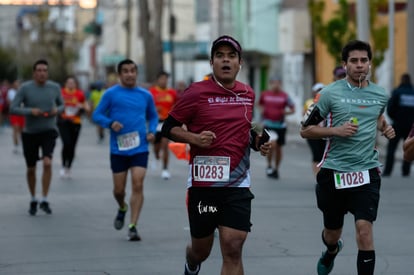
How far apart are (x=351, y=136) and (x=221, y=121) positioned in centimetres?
116

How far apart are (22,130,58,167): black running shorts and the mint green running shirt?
6.22m

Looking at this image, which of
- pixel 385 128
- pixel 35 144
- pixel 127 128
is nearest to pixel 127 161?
pixel 127 128

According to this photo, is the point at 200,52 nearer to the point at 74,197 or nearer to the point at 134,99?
the point at 74,197

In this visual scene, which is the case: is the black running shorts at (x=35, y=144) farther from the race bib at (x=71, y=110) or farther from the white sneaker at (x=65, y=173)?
the white sneaker at (x=65, y=173)

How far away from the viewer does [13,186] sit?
60.5ft

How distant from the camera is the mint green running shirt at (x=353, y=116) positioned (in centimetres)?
850

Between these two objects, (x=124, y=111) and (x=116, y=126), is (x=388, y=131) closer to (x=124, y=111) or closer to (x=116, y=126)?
(x=116, y=126)

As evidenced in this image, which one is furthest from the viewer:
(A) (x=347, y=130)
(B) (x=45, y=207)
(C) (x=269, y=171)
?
(C) (x=269, y=171)

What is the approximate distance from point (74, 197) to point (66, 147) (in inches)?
143

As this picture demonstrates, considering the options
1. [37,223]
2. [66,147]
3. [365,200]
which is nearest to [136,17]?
[66,147]

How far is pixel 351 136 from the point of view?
27.8ft

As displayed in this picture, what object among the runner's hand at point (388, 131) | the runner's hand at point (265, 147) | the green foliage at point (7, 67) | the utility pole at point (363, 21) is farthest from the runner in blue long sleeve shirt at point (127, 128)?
the green foliage at point (7, 67)

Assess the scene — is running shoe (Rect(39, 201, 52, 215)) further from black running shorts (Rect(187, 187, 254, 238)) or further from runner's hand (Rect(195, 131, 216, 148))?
runner's hand (Rect(195, 131, 216, 148))

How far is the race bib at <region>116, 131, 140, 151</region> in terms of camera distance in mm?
12227
